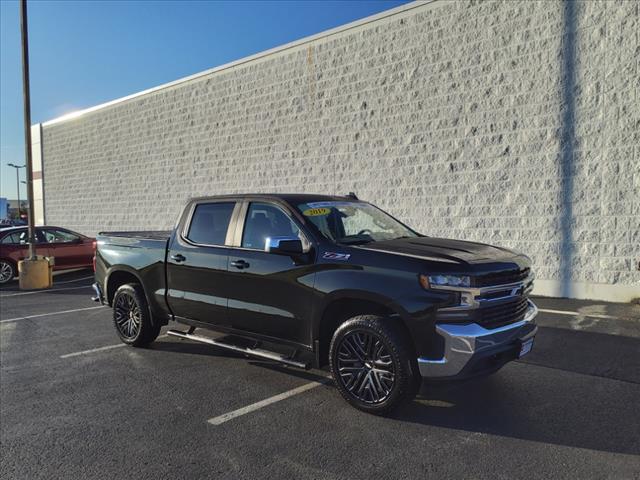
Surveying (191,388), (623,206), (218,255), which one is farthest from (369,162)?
(191,388)

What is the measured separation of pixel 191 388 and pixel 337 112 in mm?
8833

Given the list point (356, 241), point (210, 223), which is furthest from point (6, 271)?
point (356, 241)

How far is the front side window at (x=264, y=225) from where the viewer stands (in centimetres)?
502

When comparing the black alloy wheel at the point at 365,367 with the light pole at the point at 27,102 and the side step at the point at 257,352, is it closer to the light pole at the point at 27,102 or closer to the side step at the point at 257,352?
the side step at the point at 257,352

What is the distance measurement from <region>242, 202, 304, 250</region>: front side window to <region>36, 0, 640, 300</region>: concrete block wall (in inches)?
241

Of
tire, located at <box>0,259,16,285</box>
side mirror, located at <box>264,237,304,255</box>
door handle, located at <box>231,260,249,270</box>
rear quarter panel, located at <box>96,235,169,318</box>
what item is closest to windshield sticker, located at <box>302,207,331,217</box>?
side mirror, located at <box>264,237,304,255</box>

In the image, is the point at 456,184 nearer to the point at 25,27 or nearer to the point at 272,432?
the point at 272,432

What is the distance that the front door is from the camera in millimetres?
4652

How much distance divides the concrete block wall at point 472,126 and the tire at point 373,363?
638 centimetres

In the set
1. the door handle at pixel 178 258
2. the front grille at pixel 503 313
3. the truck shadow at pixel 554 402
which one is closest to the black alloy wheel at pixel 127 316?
the door handle at pixel 178 258

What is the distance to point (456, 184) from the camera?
1039cm

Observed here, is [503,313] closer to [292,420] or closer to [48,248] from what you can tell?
[292,420]

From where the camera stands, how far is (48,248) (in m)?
14.3

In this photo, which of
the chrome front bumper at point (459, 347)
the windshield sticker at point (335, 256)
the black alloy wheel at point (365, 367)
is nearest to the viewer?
the chrome front bumper at point (459, 347)
